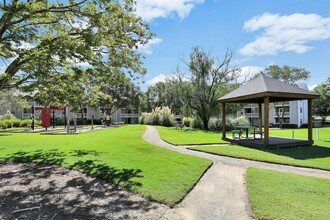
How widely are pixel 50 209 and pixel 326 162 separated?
804 centimetres

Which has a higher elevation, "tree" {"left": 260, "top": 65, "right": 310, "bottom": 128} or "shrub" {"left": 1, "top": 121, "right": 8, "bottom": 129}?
"tree" {"left": 260, "top": 65, "right": 310, "bottom": 128}

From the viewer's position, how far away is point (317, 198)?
4469 millimetres

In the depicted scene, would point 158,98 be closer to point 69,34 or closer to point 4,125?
point 4,125

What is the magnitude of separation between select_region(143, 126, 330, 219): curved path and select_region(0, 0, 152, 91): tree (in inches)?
172

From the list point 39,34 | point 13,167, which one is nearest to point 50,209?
point 13,167

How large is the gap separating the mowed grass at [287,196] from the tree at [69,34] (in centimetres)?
511

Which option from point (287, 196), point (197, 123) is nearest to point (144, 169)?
point (287, 196)

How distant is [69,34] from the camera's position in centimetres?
648

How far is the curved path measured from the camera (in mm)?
3973

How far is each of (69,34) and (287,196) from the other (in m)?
6.60

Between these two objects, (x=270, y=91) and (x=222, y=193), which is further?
(x=270, y=91)

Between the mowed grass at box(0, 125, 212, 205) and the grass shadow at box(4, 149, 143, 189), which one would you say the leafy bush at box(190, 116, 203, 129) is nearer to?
the mowed grass at box(0, 125, 212, 205)

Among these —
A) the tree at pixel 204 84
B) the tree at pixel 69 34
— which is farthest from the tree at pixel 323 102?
the tree at pixel 69 34

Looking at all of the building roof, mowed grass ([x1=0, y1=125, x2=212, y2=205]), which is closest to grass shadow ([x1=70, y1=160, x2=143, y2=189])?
mowed grass ([x1=0, y1=125, x2=212, y2=205])
